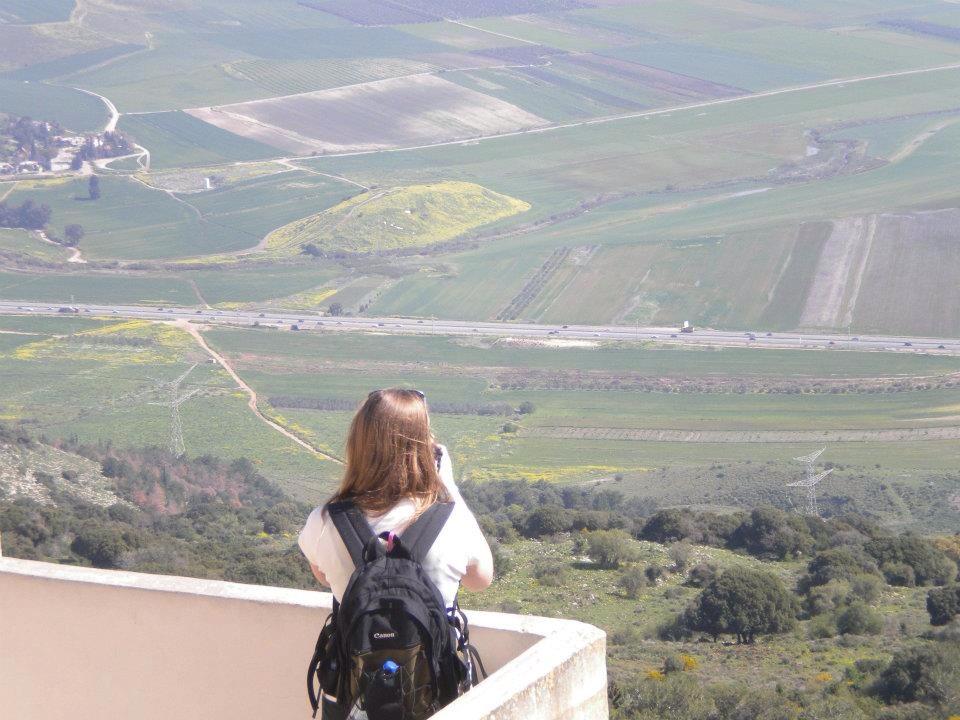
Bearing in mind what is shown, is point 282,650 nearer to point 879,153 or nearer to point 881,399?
point 881,399

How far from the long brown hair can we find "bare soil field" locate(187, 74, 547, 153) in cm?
8801

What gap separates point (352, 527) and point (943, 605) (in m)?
16.5

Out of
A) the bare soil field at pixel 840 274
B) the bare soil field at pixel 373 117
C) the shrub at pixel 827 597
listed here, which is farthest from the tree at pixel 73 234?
the shrub at pixel 827 597

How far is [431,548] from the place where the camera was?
3.73m

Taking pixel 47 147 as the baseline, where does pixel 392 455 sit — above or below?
above

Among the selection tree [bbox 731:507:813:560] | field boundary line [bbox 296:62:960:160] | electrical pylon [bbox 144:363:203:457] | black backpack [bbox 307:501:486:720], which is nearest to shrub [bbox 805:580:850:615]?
tree [bbox 731:507:813:560]

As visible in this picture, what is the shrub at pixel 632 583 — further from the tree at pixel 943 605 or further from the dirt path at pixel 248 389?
the dirt path at pixel 248 389

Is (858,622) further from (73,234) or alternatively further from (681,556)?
(73,234)

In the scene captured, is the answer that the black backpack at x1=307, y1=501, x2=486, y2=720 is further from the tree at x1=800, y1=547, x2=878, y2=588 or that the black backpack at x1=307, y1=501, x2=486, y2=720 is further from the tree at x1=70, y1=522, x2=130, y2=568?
the tree at x1=800, y1=547, x2=878, y2=588

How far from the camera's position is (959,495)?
3594 centimetres

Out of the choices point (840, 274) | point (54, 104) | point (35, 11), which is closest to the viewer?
point (840, 274)

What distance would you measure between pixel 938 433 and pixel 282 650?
41772 millimetres

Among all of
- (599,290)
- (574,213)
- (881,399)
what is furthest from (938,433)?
(574,213)

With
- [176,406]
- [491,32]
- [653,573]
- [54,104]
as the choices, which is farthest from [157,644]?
[491,32]
